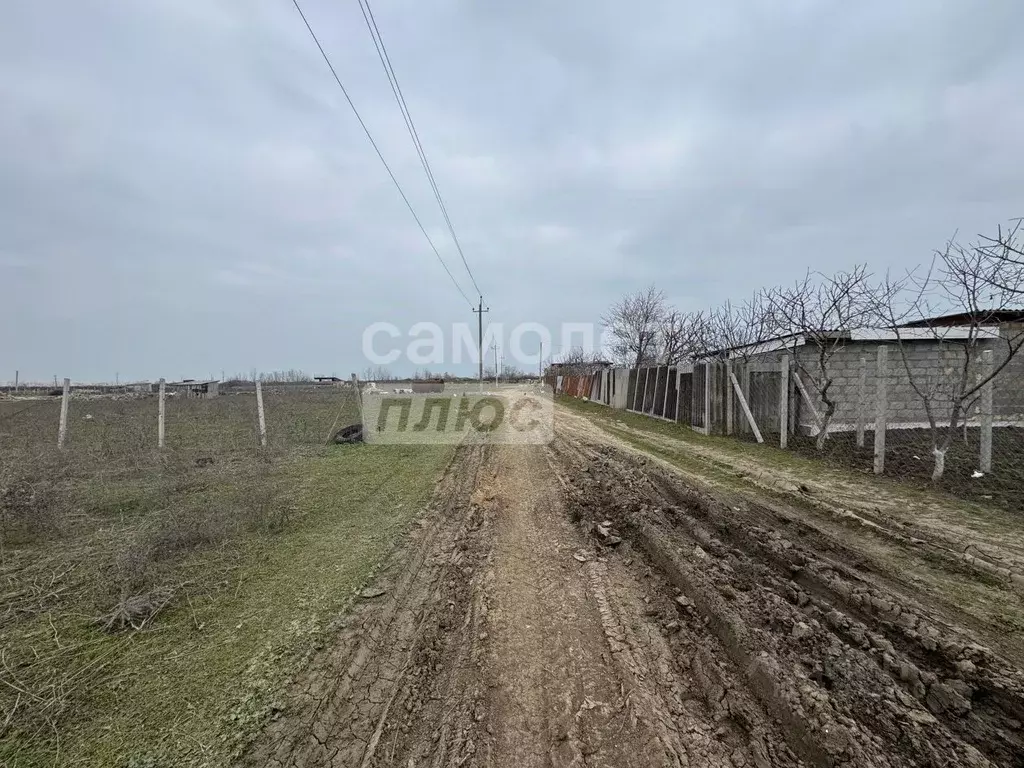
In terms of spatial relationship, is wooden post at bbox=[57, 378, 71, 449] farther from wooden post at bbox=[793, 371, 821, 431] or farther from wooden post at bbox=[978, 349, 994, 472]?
wooden post at bbox=[978, 349, 994, 472]

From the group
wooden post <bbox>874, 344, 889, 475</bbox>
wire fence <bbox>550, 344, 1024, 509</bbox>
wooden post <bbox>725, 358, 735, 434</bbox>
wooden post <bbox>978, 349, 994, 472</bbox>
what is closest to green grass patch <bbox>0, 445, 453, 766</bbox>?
wooden post <bbox>874, 344, 889, 475</bbox>

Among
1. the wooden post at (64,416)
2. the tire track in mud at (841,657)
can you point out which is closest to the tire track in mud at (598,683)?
the tire track in mud at (841,657)

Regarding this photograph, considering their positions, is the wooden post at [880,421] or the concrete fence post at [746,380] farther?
the concrete fence post at [746,380]

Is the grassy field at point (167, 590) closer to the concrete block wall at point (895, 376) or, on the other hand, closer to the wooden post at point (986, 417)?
the wooden post at point (986, 417)

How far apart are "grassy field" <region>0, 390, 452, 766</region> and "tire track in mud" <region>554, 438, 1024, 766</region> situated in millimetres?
2460

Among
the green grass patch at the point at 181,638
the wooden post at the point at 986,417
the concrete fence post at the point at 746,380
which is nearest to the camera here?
the green grass patch at the point at 181,638

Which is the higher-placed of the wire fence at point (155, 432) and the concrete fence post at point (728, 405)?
the concrete fence post at point (728, 405)

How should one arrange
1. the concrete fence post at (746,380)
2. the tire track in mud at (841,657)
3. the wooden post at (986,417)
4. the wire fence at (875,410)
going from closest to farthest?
1. the tire track in mud at (841,657)
2. the wooden post at (986,417)
3. the wire fence at (875,410)
4. the concrete fence post at (746,380)

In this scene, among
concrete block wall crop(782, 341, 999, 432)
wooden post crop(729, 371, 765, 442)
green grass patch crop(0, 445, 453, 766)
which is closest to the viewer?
Answer: green grass patch crop(0, 445, 453, 766)

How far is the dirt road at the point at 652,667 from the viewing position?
2012 mm

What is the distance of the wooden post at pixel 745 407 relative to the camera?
34.6 feet

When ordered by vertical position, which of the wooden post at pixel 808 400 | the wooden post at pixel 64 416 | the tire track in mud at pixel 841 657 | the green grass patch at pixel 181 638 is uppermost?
the wooden post at pixel 808 400

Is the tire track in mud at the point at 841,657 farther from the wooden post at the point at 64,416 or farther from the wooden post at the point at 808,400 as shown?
the wooden post at the point at 64,416

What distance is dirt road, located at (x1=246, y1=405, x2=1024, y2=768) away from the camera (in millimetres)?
2012
